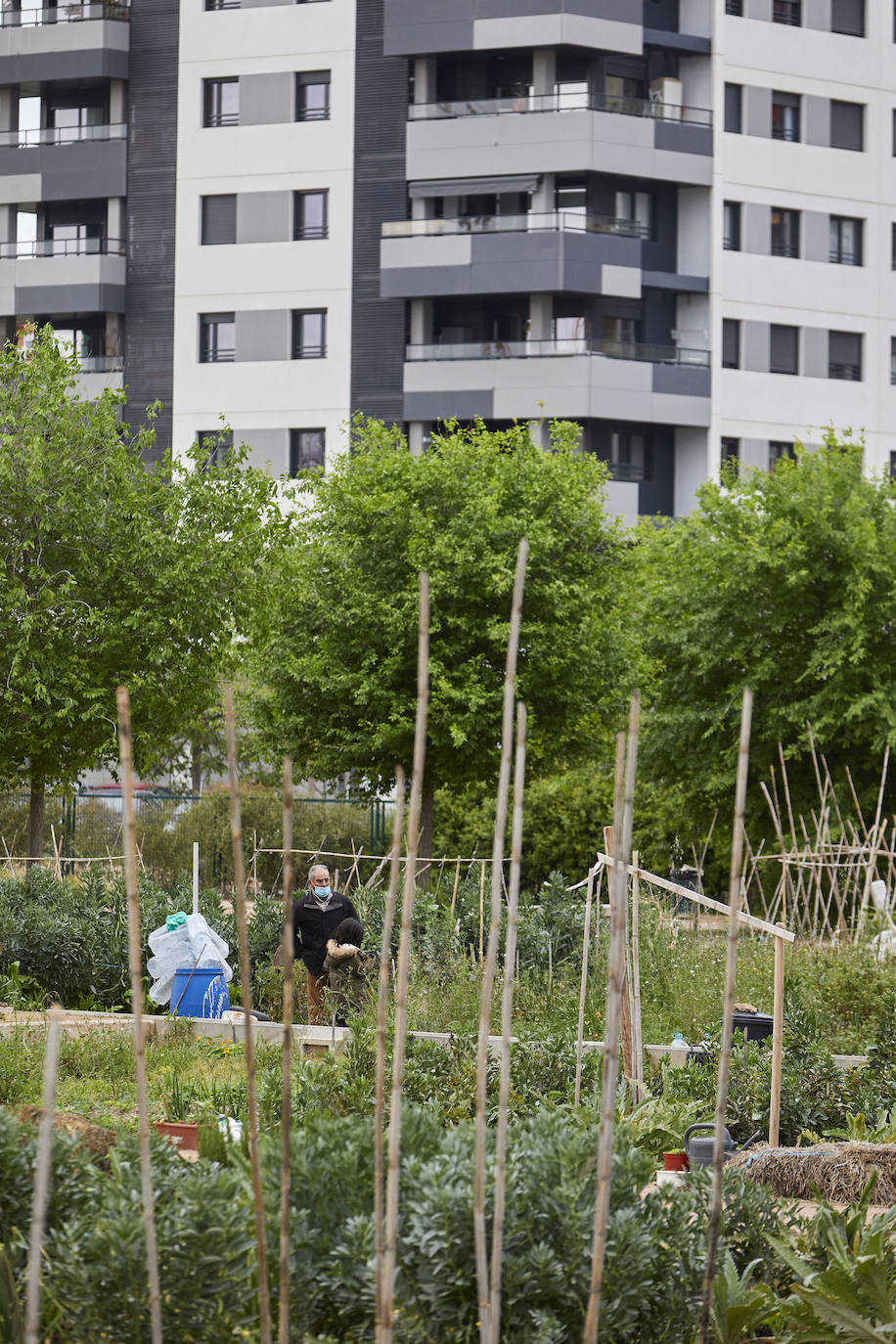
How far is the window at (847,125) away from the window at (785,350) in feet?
16.2

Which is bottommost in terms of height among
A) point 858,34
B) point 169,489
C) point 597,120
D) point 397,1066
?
point 397,1066

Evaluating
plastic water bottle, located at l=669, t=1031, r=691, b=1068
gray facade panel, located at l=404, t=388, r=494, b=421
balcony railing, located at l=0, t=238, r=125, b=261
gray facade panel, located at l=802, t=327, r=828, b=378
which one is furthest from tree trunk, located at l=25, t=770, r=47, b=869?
gray facade panel, located at l=802, t=327, r=828, b=378

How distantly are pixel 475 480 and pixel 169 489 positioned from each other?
5.45m

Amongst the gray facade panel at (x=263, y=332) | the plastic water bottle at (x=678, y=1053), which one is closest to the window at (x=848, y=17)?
the gray facade panel at (x=263, y=332)

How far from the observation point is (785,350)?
4031cm

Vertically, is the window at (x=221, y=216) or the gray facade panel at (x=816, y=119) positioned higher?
the gray facade panel at (x=816, y=119)

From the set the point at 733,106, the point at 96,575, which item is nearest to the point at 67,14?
the point at 733,106

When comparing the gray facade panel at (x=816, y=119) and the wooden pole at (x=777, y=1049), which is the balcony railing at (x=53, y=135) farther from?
the wooden pole at (x=777, y=1049)

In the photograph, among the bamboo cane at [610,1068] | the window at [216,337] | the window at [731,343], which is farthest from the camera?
the window at [216,337]

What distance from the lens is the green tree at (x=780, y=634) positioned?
22.2 metres

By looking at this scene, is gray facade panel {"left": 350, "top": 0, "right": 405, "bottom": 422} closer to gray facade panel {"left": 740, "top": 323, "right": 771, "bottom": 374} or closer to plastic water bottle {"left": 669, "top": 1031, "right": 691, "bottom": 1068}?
gray facade panel {"left": 740, "top": 323, "right": 771, "bottom": 374}

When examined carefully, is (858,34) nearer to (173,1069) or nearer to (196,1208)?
(173,1069)

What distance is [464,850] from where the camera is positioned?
27266 millimetres

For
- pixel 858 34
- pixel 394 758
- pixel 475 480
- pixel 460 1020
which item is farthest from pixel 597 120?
pixel 460 1020
